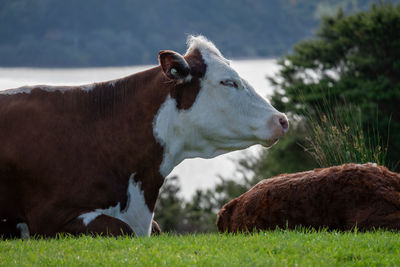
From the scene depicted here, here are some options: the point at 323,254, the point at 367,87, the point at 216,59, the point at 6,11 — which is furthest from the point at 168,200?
the point at 6,11

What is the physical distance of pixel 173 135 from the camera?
19.8 ft

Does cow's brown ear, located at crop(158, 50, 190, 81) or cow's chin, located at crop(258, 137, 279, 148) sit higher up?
cow's brown ear, located at crop(158, 50, 190, 81)

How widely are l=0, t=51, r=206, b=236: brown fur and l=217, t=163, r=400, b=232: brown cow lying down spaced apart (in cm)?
104

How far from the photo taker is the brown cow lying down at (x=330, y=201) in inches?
219

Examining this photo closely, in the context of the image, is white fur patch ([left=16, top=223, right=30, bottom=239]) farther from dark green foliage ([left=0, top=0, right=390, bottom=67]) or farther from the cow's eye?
dark green foliage ([left=0, top=0, right=390, bottom=67])

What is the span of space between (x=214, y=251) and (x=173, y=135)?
1721 mm

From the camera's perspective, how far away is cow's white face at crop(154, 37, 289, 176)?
598cm

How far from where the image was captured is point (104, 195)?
18.2ft

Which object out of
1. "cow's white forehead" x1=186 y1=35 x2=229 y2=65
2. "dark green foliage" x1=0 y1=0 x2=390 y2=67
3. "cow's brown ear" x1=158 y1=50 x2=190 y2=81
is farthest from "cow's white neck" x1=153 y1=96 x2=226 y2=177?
"dark green foliage" x1=0 y1=0 x2=390 y2=67

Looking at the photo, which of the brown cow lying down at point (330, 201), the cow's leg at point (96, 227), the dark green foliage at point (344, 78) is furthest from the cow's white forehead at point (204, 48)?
the dark green foliage at point (344, 78)

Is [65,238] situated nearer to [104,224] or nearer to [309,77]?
[104,224]

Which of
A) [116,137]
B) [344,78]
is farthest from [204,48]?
[344,78]

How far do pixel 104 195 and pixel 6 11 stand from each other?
5660 centimetres

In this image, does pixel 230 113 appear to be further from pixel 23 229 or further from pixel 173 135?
pixel 23 229
